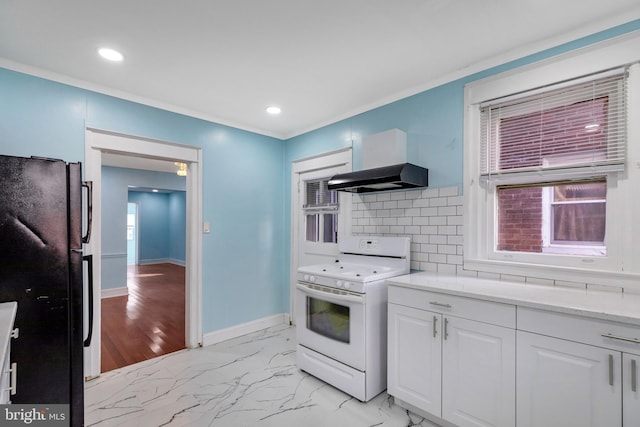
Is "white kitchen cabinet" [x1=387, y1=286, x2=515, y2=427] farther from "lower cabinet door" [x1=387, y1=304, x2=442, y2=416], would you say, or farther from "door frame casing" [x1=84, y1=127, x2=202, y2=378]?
"door frame casing" [x1=84, y1=127, x2=202, y2=378]

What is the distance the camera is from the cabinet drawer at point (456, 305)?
167cm

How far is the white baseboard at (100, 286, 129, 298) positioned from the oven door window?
14.6 feet

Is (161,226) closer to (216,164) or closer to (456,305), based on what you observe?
(216,164)

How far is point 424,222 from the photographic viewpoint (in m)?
2.61

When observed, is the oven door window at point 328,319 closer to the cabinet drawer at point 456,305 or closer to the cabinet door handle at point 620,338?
the cabinet drawer at point 456,305

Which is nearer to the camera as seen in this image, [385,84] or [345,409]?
[345,409]

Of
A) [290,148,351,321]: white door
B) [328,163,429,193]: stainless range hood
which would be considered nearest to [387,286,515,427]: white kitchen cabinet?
[328,163,429,193]: stainless range hood

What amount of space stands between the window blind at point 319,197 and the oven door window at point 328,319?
46.7 inches

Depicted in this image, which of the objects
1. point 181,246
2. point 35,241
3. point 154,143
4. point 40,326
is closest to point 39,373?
point 40,326

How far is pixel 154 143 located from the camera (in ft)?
9.74

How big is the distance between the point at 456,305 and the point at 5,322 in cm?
212

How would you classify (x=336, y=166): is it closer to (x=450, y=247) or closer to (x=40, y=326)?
(x=450, y=247)

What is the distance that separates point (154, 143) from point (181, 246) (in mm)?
7293

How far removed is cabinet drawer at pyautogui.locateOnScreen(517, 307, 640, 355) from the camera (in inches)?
52.6
